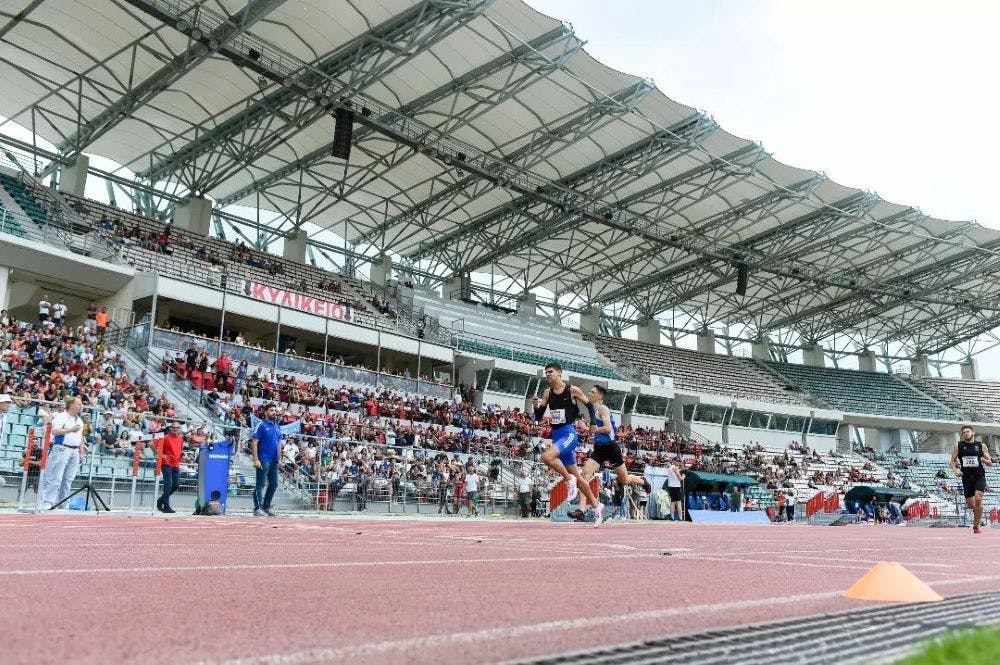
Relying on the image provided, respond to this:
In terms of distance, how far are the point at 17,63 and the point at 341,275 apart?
53.9ft

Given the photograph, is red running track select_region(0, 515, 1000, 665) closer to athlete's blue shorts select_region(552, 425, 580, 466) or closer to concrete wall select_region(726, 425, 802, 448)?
athlete's blue shorts select_region(552, 425, 580, 466)

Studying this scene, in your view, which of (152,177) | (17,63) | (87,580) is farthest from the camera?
(152,177)

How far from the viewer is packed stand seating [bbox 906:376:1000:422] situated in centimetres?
6159

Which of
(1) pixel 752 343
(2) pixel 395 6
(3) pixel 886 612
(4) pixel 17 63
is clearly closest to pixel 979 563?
(3) pixel 886 612

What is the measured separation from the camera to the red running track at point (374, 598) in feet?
7.44

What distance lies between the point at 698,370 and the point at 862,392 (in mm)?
15313

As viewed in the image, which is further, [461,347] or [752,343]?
[752,343]

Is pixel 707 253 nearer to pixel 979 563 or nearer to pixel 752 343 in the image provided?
pixel 752 343

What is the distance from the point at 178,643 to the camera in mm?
2283

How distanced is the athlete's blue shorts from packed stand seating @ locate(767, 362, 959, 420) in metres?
50.0

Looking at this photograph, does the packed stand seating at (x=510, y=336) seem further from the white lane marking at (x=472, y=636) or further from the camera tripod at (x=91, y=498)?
the white lane marking at (x=472, y=636)

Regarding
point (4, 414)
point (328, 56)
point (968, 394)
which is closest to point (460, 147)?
point (328, 56)

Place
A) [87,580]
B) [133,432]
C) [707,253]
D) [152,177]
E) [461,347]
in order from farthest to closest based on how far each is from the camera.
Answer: [707,253]
[461,347]
[152,177]
[133,432]
[87,580]

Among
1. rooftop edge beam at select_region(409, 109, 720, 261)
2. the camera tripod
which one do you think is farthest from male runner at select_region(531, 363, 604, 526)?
rooftop edge beam at select_region(409, 109, 720, 261)
